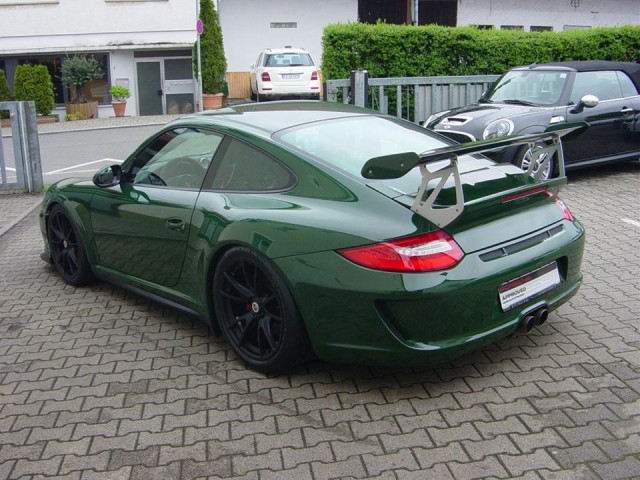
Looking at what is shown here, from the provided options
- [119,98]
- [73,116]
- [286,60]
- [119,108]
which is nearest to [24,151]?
[286,60]

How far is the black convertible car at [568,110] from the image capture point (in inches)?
363

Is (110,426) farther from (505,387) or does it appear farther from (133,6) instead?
(133,6)

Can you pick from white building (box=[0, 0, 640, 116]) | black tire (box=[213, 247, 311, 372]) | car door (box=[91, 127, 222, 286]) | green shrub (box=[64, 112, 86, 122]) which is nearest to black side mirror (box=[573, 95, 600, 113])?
car door (box=[91, 127, 222, 286])

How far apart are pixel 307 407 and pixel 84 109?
25076 mm

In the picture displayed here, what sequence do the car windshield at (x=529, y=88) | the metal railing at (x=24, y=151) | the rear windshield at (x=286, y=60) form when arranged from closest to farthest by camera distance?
the car windshield at (x=529, y=88)
the metal railing at (x=24, y=151)
the rear windshield at (x=286, y=60)

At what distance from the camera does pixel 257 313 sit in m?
4.04

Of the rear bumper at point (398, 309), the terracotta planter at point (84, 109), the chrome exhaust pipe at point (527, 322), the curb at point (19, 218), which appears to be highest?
the terracotta planter at point (84, 109)

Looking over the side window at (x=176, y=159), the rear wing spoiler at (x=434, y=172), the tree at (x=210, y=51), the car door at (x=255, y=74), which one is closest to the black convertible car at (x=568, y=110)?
the side window at (x=176, y=159)

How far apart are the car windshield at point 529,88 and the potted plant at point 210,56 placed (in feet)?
57.2

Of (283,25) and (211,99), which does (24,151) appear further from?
(283,25)

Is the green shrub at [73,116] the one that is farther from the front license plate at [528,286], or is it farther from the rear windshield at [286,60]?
the front license plate at [528,286]

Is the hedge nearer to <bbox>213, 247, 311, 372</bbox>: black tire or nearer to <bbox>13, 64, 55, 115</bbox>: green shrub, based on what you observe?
<bbox>213, 247, 311, 372</bbox>: black tire

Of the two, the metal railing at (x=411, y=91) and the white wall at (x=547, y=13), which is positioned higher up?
the white wall at (x=547, y=13)

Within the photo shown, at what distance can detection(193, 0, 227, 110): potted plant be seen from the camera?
26.5 m
